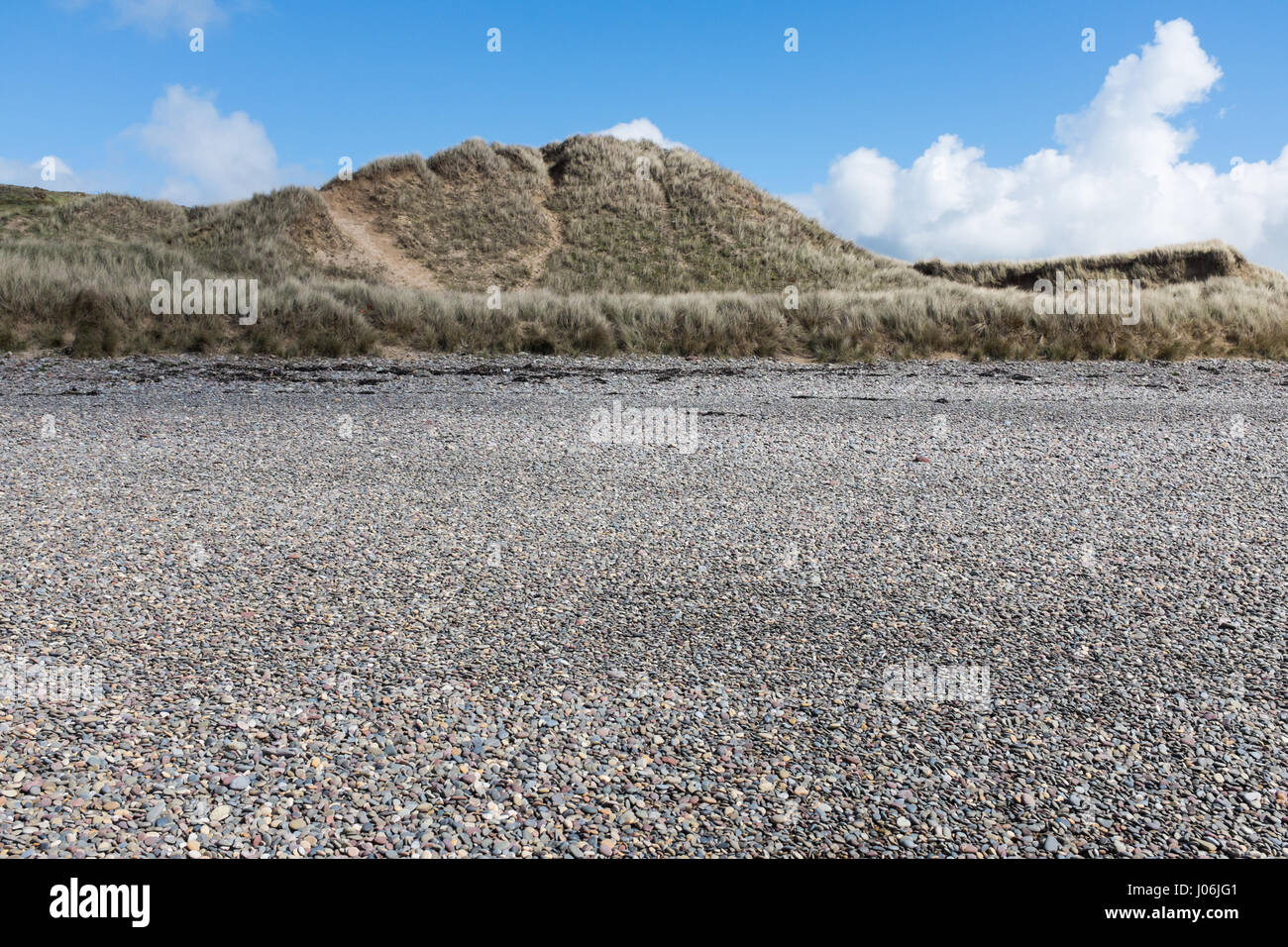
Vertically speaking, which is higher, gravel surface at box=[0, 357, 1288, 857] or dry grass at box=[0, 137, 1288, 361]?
dry grass at box=[0, 137, 1288, 361]

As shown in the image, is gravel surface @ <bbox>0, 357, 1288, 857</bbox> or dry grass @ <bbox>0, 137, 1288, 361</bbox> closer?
gravel surface @ <bbox>0, 357, 1288, 857</bbox>

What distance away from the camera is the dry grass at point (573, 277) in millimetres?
16984

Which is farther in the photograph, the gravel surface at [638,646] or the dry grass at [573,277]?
the dry grass at [573,277]

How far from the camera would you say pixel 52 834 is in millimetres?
3023

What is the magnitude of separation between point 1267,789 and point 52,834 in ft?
14.2

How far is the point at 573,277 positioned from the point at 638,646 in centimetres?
3238

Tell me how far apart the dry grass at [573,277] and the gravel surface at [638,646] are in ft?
27.3

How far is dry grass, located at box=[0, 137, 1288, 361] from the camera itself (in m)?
17.0

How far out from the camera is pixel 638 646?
4520 mm

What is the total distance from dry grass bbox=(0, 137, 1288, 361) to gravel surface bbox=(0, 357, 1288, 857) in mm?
8307

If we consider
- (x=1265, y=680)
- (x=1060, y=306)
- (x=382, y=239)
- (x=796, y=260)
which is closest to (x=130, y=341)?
(x=1265, y=680)

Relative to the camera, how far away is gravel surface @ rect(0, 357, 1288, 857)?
10.5 ft
